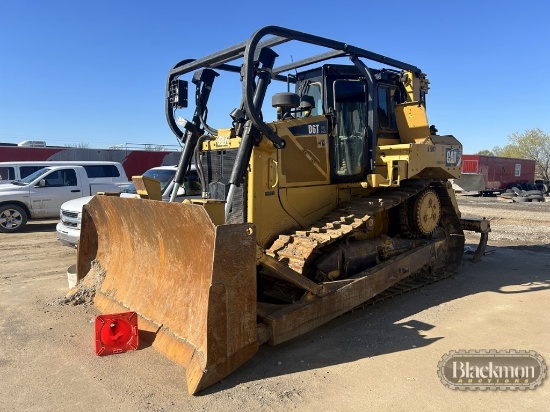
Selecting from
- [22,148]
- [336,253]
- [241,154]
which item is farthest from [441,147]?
[22,148]

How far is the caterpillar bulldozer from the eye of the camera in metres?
3.90

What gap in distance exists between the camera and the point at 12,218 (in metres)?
12.6

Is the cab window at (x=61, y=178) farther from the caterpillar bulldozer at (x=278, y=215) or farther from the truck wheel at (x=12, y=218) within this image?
the caterpillar bulldozer at (x=278, y=215)

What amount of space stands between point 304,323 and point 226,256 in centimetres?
133

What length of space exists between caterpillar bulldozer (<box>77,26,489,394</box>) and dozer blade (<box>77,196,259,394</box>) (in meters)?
0.01

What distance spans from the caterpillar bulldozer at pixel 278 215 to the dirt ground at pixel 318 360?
256mm

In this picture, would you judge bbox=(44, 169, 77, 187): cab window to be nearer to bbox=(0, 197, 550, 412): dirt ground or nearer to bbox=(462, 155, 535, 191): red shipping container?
bbox=(0, 197, 550, 412): dirt ground

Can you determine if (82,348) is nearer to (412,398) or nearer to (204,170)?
(204,170)

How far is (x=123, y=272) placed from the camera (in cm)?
536

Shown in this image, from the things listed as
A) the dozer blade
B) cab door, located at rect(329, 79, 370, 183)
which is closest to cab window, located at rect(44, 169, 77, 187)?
the dozer blade

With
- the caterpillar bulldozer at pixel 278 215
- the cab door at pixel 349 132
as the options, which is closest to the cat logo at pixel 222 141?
the caterpillar bulldozer at pixel 278 215

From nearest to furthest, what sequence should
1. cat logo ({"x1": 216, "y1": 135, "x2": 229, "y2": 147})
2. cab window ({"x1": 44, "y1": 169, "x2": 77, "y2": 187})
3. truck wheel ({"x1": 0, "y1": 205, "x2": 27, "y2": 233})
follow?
1. cat logo ({"x1": 216, "y1": 135, "x2": 229, "y2": 147})
2. truck wheel ({"x1": 0, "y1": 205, "x2": 27, "y2": 233})
3. cab window ({"x1": 44, "y1": 169, "x2": 77, "y2": 187})

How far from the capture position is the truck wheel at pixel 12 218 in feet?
40.8

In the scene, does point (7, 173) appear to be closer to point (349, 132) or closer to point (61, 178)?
point (61, 178)
